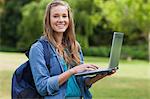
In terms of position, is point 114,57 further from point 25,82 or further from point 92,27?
point 92,27

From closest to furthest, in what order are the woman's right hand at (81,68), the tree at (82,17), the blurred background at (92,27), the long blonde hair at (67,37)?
1. the woman's right hand at (81,68)
2. the long blonde hair at (67,37)
3. the tree at (82,17)
4. the blurred background at (92,27)

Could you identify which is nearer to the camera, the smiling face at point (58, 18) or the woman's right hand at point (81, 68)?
the woman's right hand at point (81, 68)

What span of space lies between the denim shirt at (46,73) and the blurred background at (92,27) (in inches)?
918

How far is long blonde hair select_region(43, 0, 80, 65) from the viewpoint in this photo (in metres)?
2.64

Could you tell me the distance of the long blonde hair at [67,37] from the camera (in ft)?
8.65

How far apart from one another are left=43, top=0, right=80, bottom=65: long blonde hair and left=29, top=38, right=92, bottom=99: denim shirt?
67mm

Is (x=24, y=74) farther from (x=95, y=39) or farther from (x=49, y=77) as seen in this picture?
(x=95, y=39)

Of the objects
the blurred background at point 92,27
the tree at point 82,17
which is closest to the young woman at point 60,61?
the blurred background at point 92,27

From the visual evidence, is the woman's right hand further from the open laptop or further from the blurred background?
the blurred background

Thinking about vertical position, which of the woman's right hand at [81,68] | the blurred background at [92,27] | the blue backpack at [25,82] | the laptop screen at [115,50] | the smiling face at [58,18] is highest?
the smiling face at [58,18]

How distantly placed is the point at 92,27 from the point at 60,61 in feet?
97.0

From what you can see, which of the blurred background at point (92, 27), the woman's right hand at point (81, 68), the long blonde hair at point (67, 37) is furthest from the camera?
the blurred background at point (92, 27)

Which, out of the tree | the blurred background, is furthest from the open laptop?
the tree

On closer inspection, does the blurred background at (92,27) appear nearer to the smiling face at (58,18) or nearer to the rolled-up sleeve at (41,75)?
the smiling face at (58,18)
